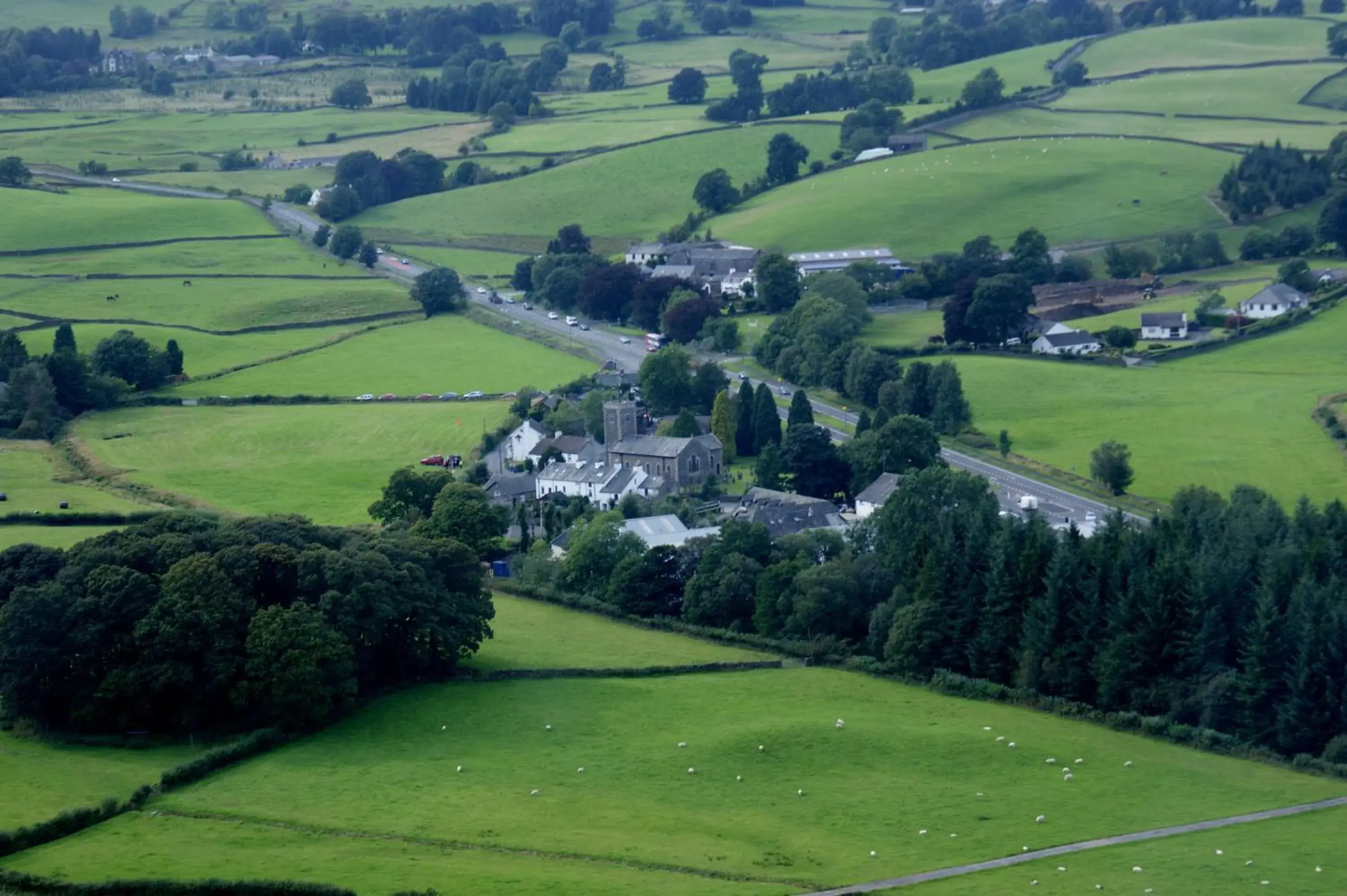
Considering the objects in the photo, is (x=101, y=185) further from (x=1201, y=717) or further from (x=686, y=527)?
(x=1201, y=717)

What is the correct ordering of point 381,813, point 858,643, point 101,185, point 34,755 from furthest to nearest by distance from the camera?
point 101,185 < point 858,643 < point 34,755 < point 381,813

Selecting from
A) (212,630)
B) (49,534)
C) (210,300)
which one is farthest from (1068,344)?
(212,630)

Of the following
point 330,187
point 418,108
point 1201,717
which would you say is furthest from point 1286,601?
point 418,108

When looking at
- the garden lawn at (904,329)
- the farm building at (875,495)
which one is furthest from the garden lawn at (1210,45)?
the farm building at (875,495)

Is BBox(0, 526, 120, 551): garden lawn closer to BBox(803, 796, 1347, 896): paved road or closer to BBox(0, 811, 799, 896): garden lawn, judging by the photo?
BBox(0, 811, 799, 896): garden lawn

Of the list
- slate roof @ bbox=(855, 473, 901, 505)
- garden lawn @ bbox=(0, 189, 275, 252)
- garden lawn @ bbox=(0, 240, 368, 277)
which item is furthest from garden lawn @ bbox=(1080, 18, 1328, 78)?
slate roof @ bbox=(855, 473, 901, 505)

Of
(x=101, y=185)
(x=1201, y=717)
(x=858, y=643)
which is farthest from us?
(x=101, y=185)
